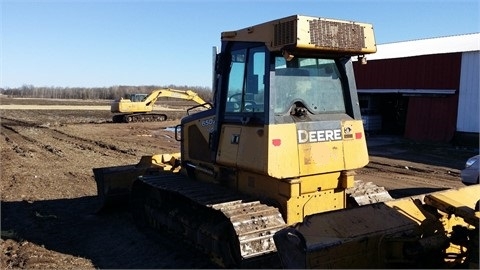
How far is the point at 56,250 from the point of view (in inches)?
272

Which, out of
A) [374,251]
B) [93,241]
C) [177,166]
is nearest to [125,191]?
[177,166]

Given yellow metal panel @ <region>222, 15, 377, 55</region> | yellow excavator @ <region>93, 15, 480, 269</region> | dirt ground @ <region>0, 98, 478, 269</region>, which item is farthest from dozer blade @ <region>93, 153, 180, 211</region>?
yellow metal panel @ <region>222, 15, 377, 55</region>

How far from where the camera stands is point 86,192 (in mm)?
10906

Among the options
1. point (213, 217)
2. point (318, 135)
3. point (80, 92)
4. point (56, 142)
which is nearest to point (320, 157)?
point (318, 135)

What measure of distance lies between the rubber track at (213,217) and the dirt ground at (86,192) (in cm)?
37

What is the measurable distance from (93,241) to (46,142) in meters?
15.2

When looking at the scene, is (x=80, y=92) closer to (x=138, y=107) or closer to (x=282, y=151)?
(x=138, y=107)

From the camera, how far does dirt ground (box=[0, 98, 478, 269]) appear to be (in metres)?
6.62

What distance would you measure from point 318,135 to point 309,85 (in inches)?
24.6

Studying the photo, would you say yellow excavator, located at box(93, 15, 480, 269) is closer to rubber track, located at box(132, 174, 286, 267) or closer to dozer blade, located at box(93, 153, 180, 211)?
rubber track, located at box(132, 174, 286, 267)

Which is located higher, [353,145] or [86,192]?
[353,145]

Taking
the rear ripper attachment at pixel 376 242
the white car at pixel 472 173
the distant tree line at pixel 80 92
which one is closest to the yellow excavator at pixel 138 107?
the white car at pixel 472 173

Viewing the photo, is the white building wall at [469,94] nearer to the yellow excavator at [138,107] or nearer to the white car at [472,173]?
the white car at [472,173]

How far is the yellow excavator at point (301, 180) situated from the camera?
437cm
